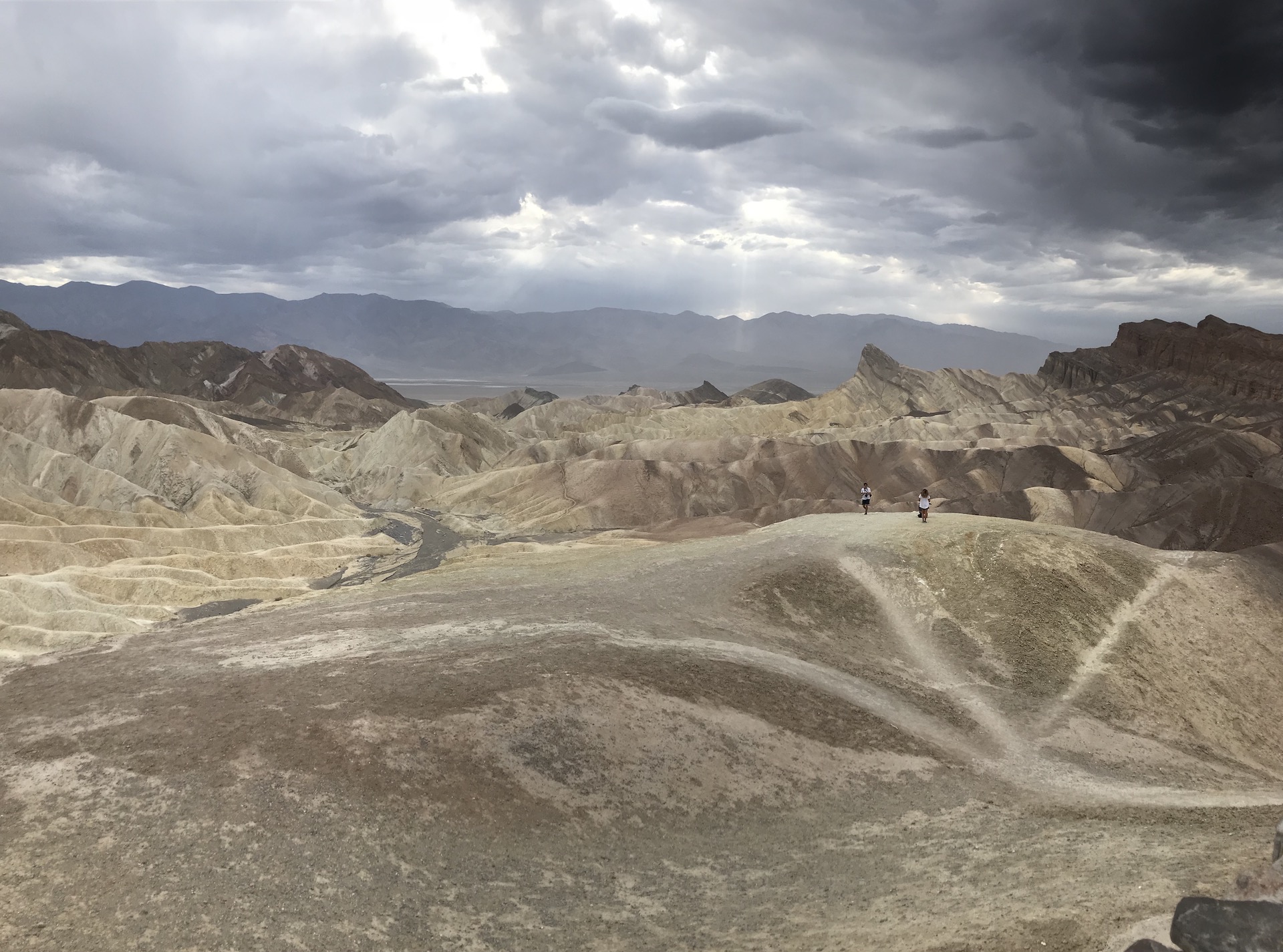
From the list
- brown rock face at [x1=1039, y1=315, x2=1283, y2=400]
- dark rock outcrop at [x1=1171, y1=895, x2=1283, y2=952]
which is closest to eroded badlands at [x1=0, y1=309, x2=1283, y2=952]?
dark rock outcrop at [x1=1171, y1=895, x2=1283, y2=952]

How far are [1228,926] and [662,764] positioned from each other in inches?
514

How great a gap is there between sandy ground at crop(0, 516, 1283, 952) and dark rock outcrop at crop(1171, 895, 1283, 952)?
3.41 feet

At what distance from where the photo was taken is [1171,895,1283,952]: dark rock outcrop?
424 inches

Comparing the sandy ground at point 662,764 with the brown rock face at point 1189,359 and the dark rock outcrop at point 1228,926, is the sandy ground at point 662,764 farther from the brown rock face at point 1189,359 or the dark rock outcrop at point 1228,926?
the brown rock face at point 1189,359

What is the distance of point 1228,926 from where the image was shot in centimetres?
1101

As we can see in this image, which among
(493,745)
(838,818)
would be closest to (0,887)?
(493,745)

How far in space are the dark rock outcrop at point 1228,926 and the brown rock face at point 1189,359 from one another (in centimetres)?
17217

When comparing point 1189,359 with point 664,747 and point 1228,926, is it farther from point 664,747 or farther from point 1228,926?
point 1228,926

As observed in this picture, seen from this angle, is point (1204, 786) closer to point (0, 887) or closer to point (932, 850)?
point (932, 850)

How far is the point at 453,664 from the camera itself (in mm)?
25203

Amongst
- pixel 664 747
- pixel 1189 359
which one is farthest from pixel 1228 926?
pixel 1189 359

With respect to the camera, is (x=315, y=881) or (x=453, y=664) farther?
(x=453, y=664)

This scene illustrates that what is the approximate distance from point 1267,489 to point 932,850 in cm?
6895

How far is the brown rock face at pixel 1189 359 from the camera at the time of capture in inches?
6107
